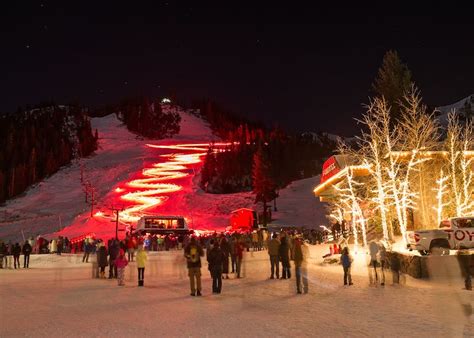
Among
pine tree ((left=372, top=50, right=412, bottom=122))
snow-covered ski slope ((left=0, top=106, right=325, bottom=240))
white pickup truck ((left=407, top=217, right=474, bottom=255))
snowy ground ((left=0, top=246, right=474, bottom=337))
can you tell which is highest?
pine tree ((left=372, top=50, right=412, bottom=122))

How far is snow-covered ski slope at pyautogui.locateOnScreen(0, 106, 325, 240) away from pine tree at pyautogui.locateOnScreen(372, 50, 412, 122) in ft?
56.9

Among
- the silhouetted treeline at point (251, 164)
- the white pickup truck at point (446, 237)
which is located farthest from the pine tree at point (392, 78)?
the white pickup truck at point (446, 237)

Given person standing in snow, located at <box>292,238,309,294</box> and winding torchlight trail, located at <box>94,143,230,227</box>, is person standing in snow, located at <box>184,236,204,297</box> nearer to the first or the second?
person standing in snow, located at <box>292,238,309,294</box>

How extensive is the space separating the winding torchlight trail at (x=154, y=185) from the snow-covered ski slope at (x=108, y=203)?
957 millimetres

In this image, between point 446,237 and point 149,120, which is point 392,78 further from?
point 149,120

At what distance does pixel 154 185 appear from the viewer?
238 ft

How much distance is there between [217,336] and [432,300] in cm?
620

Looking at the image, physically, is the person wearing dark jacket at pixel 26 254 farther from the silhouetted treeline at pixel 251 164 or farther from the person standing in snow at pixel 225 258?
the silhouetted treeline at pixel 251 164

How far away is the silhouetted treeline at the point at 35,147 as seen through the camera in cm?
9325

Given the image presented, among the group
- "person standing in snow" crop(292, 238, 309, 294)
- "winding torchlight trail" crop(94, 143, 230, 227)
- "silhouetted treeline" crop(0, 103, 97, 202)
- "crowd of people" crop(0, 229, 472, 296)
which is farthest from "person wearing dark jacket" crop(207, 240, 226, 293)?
"silhouetted treeline" crop(0, 103, 97, 202)

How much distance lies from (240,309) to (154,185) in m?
63.3

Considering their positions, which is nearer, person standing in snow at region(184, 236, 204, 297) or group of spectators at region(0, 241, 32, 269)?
person standing in snow at region(184, 236, 204, 297)

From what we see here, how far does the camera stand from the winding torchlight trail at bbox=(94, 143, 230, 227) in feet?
194

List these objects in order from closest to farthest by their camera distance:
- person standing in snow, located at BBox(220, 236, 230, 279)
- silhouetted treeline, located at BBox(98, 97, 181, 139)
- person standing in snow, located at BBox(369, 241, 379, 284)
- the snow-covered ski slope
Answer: person standing in snow, located at BBox(369, 241, 379, 284), person standing in snow, located at BBox(220, 236, 230, 279), the snow-covered ski slope, silhouetted treeline, located at BBox(98, 97, 181, 139)
